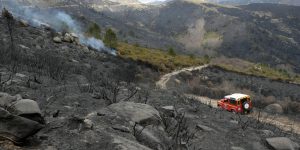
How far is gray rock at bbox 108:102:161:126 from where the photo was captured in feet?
31.6

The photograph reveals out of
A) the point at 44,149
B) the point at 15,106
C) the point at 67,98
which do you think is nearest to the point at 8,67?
the point at 67,98

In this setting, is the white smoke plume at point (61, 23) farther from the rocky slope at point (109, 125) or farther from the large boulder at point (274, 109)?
the rocky slope at point (109, 125)

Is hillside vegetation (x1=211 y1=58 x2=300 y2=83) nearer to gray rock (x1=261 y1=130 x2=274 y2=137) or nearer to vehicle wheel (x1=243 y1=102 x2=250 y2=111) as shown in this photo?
vehicle wheel (x1=243 y1=102 x2=250 y2=111)

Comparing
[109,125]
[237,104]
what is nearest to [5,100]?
[109,125]

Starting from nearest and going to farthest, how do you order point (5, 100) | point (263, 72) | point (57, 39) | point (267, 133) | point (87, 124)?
point (87, 124) → point (5, 100) → point (267, 133) → point (57, 39) → point (263, 72)

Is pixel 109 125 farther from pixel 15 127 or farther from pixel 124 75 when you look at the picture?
pixel 124 75

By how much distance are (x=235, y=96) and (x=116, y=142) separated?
25310mm

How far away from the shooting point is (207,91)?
45.5 meters

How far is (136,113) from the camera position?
32.4 ft

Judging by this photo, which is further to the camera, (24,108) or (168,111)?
(168,111)

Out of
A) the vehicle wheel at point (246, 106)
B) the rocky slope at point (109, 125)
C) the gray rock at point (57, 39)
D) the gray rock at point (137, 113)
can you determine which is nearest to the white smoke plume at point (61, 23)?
the gray rock at point (57, 39)

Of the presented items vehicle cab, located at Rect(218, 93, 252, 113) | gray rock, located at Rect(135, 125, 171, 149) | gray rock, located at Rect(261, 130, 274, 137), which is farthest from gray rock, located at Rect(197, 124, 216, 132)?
vehicle cab, located at Rect(218, 93, 252, 113)

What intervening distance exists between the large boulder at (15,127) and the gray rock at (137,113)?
3200 mm

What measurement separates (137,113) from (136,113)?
0.03 metres
